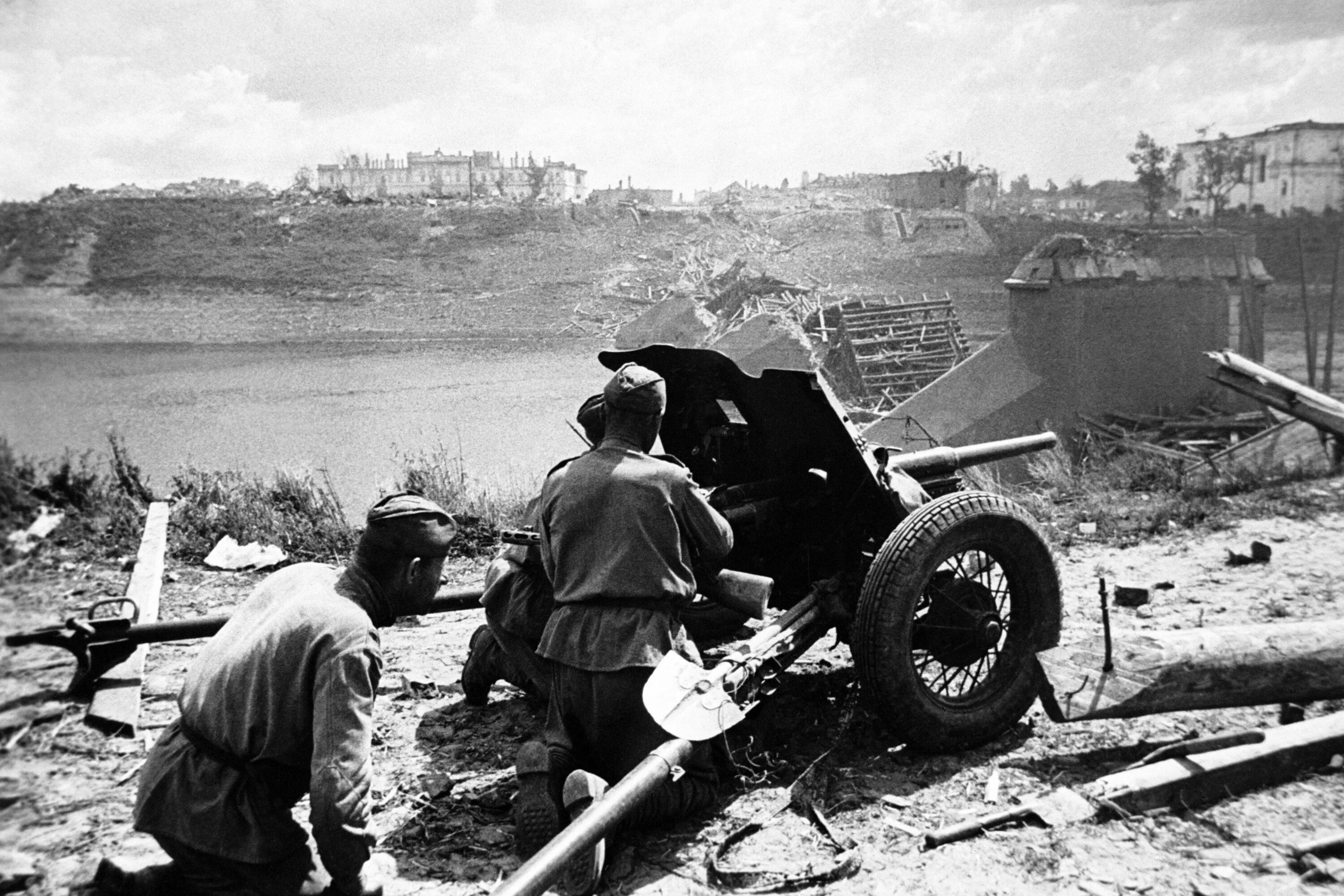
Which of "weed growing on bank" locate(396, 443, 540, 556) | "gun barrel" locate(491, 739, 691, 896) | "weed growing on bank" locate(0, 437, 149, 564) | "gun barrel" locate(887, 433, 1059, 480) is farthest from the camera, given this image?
"weed growing on bank" locate(396, 443, 540, 556)

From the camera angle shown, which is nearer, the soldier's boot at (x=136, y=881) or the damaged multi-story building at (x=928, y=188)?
the soldier's boot at (x=136, y=881)

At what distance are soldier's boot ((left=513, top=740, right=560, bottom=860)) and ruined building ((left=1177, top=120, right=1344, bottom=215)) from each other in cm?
1316

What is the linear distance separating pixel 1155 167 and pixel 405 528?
65.4 ft

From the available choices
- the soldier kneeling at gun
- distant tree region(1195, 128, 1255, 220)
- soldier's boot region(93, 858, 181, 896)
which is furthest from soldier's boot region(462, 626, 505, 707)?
distant tree region(1195, 128, 1255, 220)

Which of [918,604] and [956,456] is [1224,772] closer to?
[918,604]

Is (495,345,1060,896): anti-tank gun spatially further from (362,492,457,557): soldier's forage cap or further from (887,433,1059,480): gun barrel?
(362,492,457,557): soldier's forage cap

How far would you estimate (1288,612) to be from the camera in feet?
19.4

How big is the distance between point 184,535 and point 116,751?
3762 mm

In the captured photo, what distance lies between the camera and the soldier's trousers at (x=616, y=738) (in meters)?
3.64

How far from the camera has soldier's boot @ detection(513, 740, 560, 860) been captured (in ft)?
11.3

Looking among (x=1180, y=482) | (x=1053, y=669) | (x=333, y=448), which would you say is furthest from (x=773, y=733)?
(x=333, y=448)

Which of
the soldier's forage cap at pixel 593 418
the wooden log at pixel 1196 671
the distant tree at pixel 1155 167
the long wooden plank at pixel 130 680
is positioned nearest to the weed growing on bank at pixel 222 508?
the long wooden plank at pixel 130 680

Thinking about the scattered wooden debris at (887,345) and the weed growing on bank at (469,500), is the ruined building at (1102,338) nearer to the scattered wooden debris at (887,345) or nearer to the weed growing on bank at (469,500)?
the scattered wooden debris at (887,345)

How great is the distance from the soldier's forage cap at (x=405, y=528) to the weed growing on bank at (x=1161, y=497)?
615 centimetres
